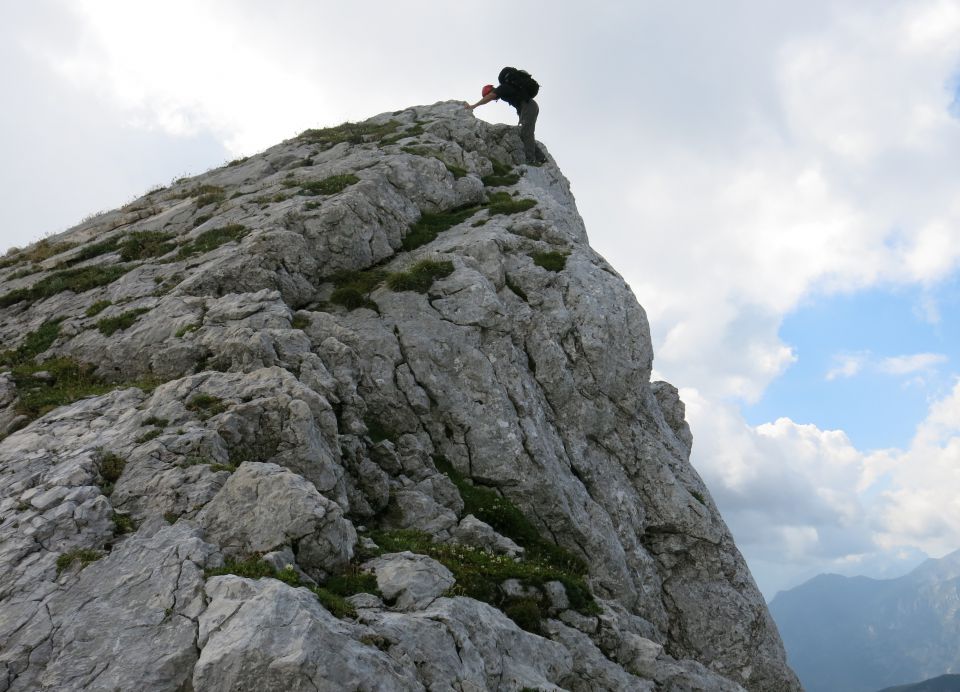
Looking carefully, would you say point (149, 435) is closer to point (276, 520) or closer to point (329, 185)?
point (276, 520)

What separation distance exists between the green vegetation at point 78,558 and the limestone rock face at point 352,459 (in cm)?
6

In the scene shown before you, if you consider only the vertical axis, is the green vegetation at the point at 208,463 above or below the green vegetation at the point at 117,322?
below

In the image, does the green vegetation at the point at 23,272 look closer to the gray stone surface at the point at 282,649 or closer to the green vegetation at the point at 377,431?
the green vegetation at the point at 377,431

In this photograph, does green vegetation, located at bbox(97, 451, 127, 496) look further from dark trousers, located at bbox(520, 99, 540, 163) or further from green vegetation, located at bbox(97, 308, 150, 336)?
dark trousers, located at bbox(520, 99, 540, 163)

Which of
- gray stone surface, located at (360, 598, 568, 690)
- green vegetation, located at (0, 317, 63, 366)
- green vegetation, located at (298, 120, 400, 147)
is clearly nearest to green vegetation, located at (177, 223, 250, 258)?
green vegetation, located at (0, 317, 63, 366)

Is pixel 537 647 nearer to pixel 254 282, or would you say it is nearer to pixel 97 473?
pixel 97 473

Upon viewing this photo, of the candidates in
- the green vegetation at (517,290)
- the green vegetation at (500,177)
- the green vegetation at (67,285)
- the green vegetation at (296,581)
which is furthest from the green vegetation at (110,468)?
the green vegetation at (500,177)

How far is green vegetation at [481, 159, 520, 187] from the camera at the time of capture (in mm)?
43500

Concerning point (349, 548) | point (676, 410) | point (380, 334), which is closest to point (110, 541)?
point (349, 548)

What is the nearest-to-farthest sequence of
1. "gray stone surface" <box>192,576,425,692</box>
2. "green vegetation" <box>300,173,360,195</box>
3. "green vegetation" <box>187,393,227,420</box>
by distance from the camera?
"gray stone surface" <box>192,576,425,692</box> → "green vegetation" <box>187,393,227,420</box> → "green vegetation" <box>300,173,360,195</box>

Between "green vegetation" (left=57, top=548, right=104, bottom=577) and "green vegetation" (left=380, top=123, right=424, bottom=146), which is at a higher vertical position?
"green vegetation" (left=380, top=123, right=424, bottom=146)

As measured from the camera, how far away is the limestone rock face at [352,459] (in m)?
12.0

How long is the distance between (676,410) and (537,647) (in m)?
25.0

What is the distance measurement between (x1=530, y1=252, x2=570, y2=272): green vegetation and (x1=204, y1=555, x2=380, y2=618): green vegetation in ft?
67.5
